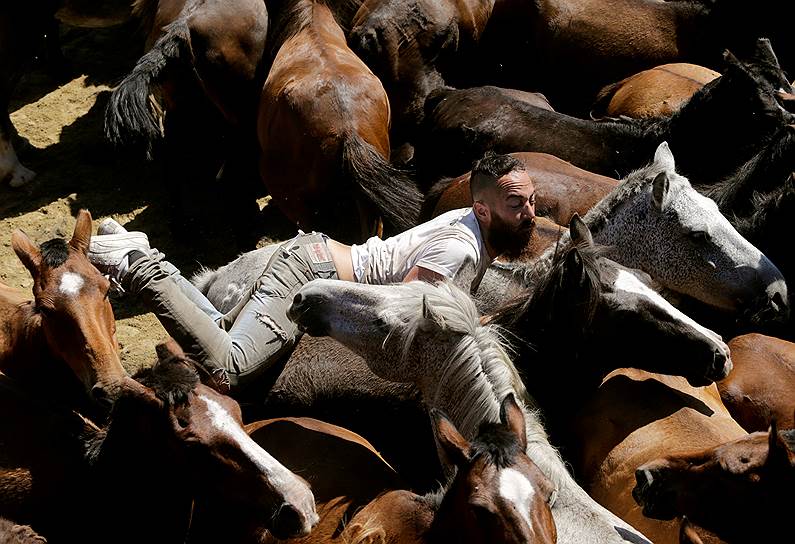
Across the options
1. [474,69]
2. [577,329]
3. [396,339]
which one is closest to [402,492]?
[396,339]

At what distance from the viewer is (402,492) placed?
2.88 metres

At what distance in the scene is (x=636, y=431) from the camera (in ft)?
10.4

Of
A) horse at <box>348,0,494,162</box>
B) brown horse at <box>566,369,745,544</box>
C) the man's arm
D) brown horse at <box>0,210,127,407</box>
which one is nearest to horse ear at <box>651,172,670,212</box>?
brown horse at <box>566,369,745,544</box>

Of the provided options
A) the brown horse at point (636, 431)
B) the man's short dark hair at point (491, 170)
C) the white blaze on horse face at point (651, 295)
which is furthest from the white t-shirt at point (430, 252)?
the brown horse at point (636, 431)

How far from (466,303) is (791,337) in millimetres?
1893

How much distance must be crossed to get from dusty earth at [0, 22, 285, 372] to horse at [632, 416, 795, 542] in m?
2.97

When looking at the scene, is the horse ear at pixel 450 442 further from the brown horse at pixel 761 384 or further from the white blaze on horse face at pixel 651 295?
the brown horse at pixel 761 384

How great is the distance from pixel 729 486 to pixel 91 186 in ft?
16.6

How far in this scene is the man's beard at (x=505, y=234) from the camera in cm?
349

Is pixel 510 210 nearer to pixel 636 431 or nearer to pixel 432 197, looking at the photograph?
pixel 636 431

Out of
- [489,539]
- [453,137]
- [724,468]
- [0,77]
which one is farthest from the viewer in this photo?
[0,77]

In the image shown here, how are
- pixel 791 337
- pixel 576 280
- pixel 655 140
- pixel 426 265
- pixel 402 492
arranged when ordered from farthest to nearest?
pixel 655 140, pixel 791 337, pixel 426 265, pixel 576 280, pixel 402 492

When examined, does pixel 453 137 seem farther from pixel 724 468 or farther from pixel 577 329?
pixel 724 468

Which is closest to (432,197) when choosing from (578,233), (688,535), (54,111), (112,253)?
(578,233)
